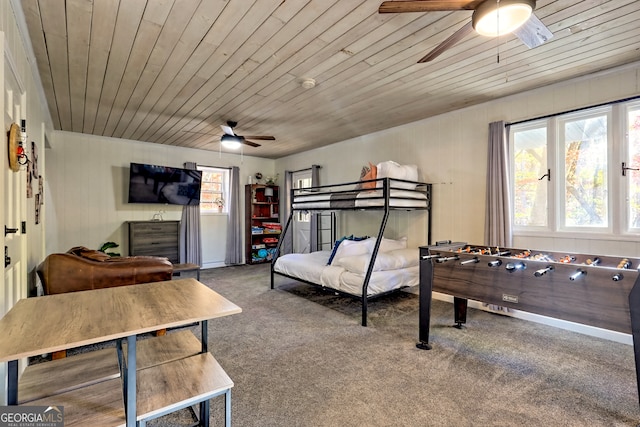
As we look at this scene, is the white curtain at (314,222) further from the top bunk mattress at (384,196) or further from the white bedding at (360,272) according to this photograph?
the white bedding at (360,272)

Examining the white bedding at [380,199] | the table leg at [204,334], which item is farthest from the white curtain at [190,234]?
the table leg at [204,334]

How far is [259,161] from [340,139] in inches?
95.2

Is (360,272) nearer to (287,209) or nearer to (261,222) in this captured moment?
(287,209)

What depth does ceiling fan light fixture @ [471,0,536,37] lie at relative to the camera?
1.58 meters

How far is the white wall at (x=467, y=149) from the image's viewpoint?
2850 mm

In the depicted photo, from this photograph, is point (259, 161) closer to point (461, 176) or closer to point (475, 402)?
point (461, 176)

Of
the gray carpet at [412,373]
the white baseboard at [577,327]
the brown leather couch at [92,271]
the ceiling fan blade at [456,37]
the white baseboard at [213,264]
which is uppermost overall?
the ceiling fan blade at [456,37]

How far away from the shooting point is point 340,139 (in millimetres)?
5484

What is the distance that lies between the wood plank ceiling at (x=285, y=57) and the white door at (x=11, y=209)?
58 cm

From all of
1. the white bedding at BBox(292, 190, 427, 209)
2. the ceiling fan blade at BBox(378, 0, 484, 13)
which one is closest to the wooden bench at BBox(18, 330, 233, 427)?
the ceiling fan blade at BBox(378, 0, 484, 13)

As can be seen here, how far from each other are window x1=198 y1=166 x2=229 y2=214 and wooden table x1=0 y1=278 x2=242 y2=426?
4.98 meters

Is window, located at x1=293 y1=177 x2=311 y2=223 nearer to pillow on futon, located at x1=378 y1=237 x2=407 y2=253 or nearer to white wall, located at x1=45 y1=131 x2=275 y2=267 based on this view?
white wall, located at x1=45 y1=131 x2=275 y2=267

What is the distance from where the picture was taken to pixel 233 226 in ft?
21.2

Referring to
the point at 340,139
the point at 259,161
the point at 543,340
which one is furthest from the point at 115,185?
the point at 543,340
